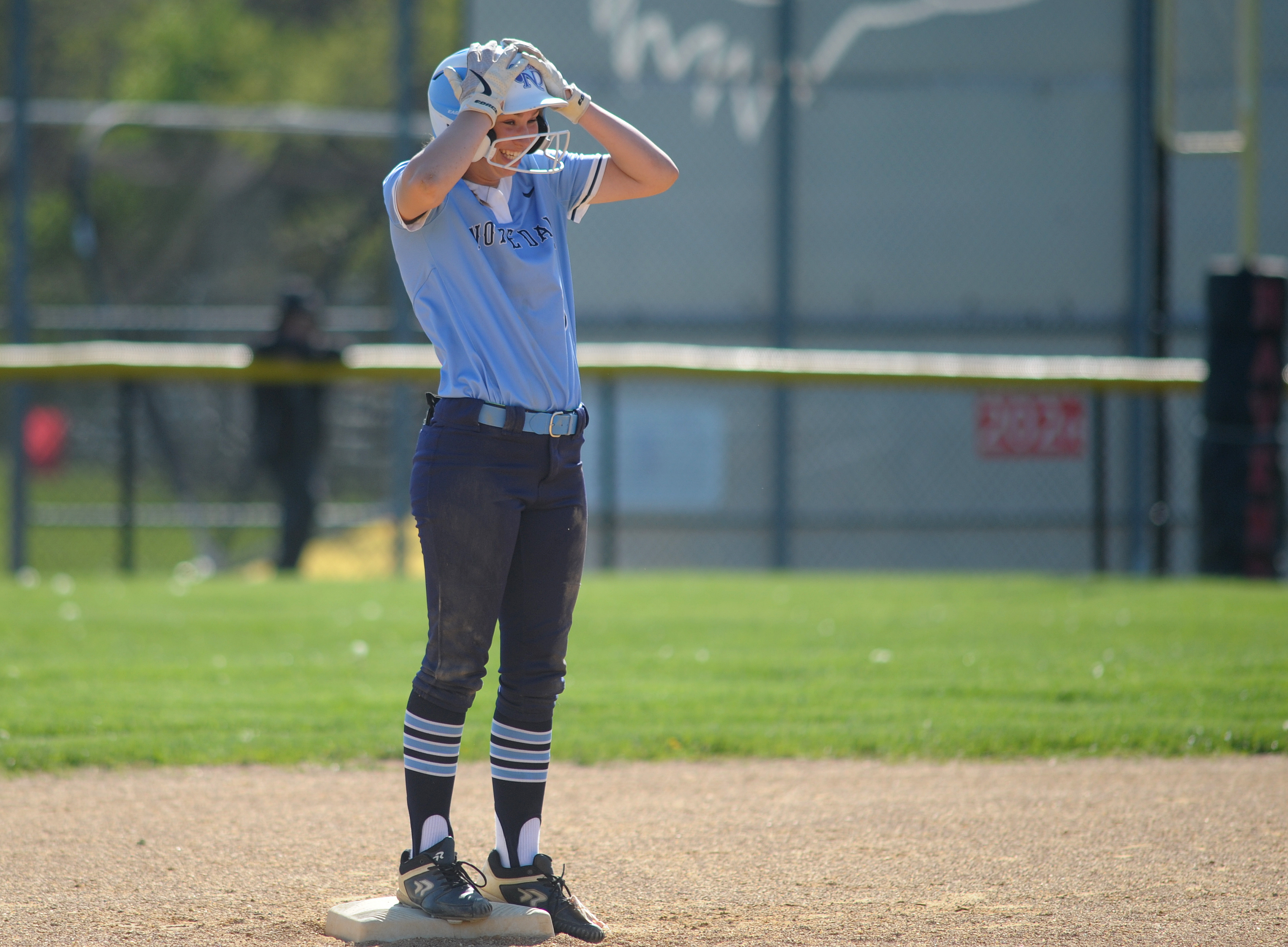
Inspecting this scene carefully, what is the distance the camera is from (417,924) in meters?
3.32

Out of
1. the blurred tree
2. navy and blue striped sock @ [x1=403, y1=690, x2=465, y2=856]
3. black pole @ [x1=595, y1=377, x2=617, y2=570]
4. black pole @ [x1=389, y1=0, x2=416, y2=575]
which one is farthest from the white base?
the blurred tree

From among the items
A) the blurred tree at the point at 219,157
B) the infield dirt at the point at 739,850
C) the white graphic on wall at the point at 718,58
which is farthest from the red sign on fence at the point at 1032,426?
the blurred tree at the point at 219,157

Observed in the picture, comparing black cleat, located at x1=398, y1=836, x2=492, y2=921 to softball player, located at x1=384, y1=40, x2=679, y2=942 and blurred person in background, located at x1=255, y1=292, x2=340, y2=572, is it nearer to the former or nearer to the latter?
softball player, located at x1=384, y1=40, x2=679, y2=942

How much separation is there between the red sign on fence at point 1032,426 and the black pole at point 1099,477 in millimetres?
76

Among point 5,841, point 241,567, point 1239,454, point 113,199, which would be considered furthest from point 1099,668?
point 113,199

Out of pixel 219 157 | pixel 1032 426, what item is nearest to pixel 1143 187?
pixel 1032 426

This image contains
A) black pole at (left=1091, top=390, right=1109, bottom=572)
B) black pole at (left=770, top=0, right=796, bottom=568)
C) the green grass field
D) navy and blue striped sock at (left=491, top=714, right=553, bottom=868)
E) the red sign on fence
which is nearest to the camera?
navy and blue striped sock at (left=491, top=714, right=553, bottom=868)

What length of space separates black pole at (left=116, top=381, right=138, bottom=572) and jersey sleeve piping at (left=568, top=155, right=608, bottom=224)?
7242mm

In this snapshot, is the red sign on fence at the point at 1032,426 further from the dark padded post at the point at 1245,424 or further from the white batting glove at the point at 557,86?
the white batting glove at the point at 557,86

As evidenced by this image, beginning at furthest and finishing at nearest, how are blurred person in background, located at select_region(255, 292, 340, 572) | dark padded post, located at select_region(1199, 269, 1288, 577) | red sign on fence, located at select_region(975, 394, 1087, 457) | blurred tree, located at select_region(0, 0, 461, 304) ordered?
blurred tree, located at select_region(0, 0, 461, 304)
red sign on fence, located at select_region(975, 394, 1087, 457)
blurred person in background, located at select_region(255, 292, 340, 572)
dark padded post, located at select_region(1199, 269, 1288, 577)

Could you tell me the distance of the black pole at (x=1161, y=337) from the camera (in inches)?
426

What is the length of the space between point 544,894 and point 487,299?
143cm

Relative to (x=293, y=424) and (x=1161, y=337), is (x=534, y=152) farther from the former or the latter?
(x=1161, y=337)

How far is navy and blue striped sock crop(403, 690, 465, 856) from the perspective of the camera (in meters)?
3.41
